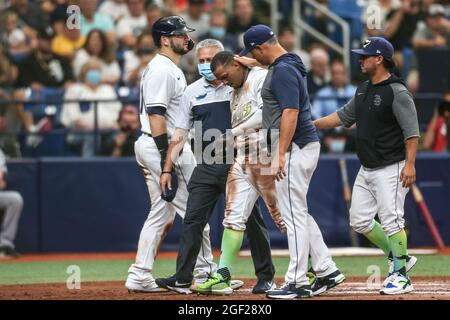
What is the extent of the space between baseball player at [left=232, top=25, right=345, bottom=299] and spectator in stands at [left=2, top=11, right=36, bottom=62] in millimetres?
8153

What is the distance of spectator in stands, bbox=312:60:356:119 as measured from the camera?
14203mm

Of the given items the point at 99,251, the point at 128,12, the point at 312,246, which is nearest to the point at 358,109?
the point at 312,246

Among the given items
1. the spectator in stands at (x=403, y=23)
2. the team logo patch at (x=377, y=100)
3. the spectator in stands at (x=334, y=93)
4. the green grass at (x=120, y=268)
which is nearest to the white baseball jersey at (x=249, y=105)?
the team logo patch at (x=377, y=100)

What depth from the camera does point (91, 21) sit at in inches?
643

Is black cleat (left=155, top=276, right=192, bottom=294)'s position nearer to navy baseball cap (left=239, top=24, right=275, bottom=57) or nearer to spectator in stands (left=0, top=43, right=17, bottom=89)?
navy baseball cap (left=239, top=24, right=275, bottom=57)

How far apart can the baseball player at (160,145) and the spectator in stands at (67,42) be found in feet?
22.8

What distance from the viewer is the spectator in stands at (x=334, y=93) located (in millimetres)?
14203

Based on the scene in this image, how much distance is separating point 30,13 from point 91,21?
1016 millimetres

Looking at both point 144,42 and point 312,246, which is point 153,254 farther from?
point 144,42

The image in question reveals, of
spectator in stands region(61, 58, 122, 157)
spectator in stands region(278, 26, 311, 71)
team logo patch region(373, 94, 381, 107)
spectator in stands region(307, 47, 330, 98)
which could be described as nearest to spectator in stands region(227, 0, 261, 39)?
spectator in stands region(278, 26, 311, 71)

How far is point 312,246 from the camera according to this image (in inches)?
334

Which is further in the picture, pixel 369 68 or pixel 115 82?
pixel 115 82

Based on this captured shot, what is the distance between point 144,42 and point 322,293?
7856 millimetres

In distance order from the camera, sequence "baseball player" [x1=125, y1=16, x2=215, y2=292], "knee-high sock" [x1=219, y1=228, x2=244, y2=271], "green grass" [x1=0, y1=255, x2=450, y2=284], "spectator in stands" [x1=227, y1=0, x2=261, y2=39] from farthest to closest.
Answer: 1. "spectator in stands" [x1=227, y1=0, x2=261, y2=39]
2. "green grass" [x1=0, y1=255, x2=450, y2=284]
3. "baseball player" [x1=125, y1=16, x2=215, y2=292]
4. "knee-high sock" [x1=219, y1=228, x2=244, y2=271]
